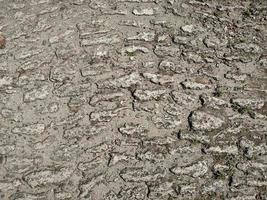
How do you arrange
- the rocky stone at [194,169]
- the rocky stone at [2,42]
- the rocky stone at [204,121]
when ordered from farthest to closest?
1. the rocky stone at [2,42]
2. the rocky stone at [204,121]
3. the rocky stone at [194,169]

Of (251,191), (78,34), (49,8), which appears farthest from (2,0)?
(251,191)

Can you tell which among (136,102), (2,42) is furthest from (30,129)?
(2,42)

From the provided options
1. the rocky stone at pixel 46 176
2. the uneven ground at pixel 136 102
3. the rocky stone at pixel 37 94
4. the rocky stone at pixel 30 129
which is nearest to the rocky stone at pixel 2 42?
the uneven ground at pixel 136 102

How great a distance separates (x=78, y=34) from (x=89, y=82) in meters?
0.74

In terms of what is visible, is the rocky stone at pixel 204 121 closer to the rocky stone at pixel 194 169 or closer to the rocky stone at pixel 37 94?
the rocky stone at pixel 194 169

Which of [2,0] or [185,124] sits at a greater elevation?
[2,0]

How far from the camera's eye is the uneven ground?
3.90 m

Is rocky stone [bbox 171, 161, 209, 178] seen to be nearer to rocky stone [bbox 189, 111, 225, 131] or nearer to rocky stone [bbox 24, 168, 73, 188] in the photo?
rocky stone [bbox 189, 111, 225, 131]

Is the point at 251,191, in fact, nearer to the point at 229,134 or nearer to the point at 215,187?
the point at 215,187

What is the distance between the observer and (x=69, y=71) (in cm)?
465

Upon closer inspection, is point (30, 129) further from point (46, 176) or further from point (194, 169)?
point (194, 169)

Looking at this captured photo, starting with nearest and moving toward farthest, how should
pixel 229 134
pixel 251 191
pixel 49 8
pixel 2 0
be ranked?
pixel 251 191
pixel 229 134
pixel 49 8
pixel 2 0

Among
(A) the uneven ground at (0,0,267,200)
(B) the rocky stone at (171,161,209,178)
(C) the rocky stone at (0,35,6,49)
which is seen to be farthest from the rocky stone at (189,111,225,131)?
(C) the rocky stone at (0,35,6,49)

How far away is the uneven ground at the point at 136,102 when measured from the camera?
3.90 metres
